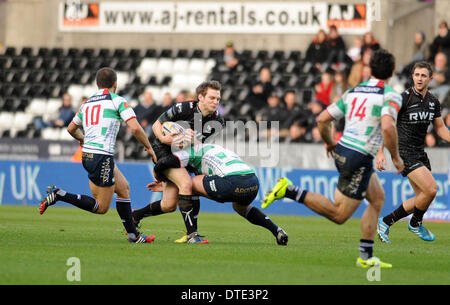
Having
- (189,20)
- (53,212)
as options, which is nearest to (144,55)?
(189,20)

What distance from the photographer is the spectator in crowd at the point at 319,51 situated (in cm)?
2381

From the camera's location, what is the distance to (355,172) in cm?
890

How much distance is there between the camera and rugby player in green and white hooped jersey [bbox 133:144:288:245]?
1076 cm

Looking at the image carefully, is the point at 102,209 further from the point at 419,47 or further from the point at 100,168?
the point at 419,47

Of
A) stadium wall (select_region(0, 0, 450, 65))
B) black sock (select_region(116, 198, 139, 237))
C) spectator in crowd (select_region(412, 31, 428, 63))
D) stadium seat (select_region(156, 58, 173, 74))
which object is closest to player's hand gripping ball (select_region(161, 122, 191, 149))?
black sock (select_region(116, 198, 139, 237))

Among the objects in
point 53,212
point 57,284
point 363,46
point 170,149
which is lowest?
point 53,212

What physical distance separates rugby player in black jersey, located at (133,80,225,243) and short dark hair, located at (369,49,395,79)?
2.76 m

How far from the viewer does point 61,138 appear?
2559 cm

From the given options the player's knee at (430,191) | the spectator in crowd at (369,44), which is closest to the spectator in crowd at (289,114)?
the spectator in crowd at (369,44)

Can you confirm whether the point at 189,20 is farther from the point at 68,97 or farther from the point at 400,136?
the point at 400,136

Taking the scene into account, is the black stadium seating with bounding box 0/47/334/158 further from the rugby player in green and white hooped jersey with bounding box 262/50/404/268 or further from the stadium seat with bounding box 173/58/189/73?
the rugby player in green and white hooped jersey with bounding box 262/50/404/268

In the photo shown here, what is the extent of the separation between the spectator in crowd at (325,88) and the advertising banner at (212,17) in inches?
166

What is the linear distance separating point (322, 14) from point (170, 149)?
16170mm

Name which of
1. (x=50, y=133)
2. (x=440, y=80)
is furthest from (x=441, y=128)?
(x=50, y=133)
